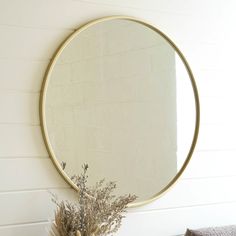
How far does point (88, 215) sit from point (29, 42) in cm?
68

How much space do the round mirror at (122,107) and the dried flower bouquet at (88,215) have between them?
0.15 meters

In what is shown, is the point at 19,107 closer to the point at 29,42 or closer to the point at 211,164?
the point at 29,42

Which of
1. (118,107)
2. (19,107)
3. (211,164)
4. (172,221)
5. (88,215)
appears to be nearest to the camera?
(88,215)

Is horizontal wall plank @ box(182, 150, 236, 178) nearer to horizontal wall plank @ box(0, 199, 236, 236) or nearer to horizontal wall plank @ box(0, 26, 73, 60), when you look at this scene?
horizontal wall plank @ box(0, 199, 236, 236)

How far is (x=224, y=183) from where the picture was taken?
213 cm

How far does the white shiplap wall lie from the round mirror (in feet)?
0.17

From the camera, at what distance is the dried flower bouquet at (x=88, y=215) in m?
1.55

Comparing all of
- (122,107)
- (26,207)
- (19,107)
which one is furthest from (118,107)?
(26,207)

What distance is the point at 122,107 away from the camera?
188 cm

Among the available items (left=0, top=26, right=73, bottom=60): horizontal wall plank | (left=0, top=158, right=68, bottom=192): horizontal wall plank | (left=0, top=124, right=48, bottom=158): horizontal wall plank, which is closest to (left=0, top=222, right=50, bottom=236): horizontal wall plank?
(left=0, top=158, right=68, bottom=192): horizontal wall plank

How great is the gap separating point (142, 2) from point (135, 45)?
19 centimetres

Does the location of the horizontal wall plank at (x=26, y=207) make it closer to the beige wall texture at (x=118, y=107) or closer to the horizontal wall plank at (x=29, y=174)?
the horizontal wall plank at (x=29, y=174)

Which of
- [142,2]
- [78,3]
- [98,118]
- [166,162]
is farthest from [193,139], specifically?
[78,3]

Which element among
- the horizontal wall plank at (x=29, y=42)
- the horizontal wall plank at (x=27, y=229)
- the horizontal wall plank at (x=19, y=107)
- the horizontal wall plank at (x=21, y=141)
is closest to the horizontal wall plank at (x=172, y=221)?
the horizontal wall plank at (x=27, y=229)
